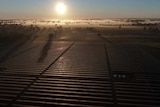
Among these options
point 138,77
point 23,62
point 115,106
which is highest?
point 23,62

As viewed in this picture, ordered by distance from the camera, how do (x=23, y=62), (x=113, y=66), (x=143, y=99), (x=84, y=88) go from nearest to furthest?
(x=143, y=99)
(x=84, y=88)
(x=113, y=66)
(x=23, y=62)

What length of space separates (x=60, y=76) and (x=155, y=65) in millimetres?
7553

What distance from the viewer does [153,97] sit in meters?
13.2

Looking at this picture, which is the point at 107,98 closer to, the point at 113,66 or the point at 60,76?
the point at 60,76

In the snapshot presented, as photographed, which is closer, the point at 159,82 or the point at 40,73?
the point at 159,82

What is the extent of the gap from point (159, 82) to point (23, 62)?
10629 millimetres

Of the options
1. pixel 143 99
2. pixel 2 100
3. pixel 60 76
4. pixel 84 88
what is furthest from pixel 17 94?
pixel 143 99

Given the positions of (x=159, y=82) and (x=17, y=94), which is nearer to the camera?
(x=17, y=94)

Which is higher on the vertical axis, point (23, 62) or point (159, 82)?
point (23, 62)

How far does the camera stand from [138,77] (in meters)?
17.2

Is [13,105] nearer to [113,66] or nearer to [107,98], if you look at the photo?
[107,98]

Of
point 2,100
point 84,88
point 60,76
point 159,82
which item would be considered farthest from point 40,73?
point 159,82

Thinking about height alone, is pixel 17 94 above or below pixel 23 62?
below

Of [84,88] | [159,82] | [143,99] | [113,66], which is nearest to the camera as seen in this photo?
[143,99]
